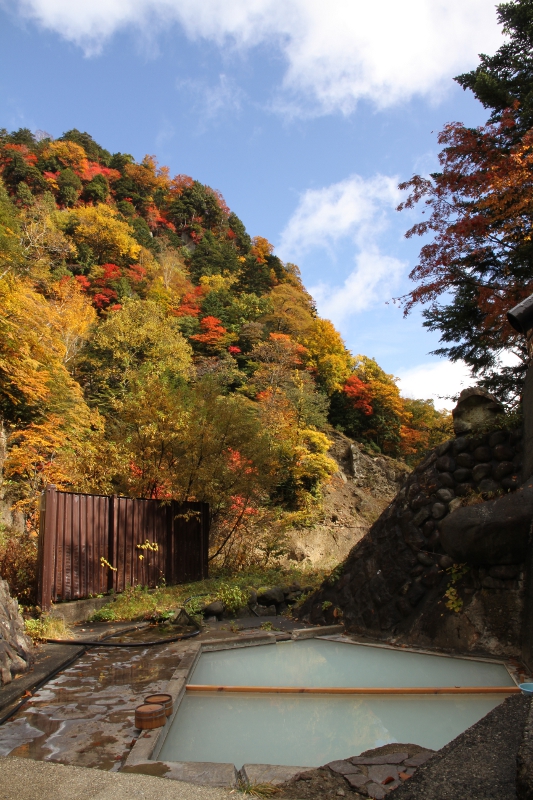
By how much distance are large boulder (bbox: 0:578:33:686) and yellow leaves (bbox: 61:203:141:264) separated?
1362 inches

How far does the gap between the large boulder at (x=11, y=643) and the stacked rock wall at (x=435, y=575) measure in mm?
3648

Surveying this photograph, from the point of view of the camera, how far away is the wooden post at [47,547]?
21.7 ft

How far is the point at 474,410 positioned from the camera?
6539mm

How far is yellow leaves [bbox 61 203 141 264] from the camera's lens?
36781 millimetres

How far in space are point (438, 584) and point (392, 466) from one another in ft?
64.7

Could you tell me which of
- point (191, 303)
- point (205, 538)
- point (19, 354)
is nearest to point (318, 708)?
point (205, 538)

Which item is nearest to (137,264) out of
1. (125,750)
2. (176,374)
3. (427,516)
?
(176,374)

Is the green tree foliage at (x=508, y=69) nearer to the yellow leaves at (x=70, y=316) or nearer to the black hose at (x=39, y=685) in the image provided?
the black hose at (x=39, y=685)

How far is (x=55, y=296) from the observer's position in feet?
93.1

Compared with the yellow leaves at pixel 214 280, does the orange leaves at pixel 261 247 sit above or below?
above

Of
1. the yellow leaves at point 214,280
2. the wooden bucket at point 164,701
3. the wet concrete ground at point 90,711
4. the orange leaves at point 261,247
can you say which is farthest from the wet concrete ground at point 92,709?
the orange leaves at point 261,247

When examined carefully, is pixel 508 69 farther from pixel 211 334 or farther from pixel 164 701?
pixel 211 334

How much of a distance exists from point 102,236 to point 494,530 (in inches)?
1462

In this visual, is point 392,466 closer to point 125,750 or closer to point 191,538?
point 191,538
